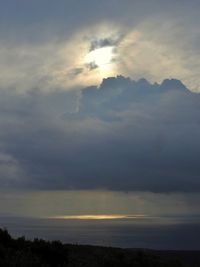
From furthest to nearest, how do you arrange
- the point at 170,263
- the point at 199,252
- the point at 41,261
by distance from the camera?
the point at 199,252, the point at 170,263, the point at 41,261

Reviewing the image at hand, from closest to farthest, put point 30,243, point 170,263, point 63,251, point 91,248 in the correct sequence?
1. point 63,251
2. point 30,243
3. point 170,263
4. point 91,248

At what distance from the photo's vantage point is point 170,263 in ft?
139

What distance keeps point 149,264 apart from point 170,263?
4.02 metres

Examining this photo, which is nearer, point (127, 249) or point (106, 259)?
point (106, 259)

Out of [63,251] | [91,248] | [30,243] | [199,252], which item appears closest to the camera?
[63,251]

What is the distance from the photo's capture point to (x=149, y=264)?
38812 millimetres

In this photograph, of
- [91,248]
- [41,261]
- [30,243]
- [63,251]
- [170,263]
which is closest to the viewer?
[41,261]

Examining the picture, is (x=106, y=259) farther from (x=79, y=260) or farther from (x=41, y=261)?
(x=41, y=261)

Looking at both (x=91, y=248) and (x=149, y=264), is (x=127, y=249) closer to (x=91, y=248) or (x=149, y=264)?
(x=91, y=248)

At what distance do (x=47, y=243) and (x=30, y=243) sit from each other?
173 centimetres

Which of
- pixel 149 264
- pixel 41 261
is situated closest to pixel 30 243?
pixel 41 261

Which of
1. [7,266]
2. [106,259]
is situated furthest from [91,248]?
[7,266]

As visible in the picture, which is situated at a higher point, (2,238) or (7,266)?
(2,238)

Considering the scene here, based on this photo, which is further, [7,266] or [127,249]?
[127,249]
